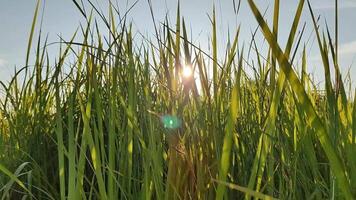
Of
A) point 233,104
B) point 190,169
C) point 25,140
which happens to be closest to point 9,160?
point 25,140

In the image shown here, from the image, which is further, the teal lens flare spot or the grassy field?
the teal lens flare spot

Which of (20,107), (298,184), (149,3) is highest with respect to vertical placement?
(149,3)

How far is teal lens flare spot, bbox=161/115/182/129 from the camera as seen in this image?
0.89 m

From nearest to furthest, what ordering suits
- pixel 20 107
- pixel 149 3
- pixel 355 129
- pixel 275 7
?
pixel 275 7 < pixel 355 129 < pixel 149 3 < pixel 20 107

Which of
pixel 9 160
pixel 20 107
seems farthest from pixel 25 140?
pixel 20 107

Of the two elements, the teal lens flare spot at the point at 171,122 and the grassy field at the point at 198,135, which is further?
the teal lens flare spot at the point at 171,122

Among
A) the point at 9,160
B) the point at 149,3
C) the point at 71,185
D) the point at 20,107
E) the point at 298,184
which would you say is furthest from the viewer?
the point at 20,107

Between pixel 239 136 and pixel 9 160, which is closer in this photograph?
pixel 239 136

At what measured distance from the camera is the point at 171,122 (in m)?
0.92

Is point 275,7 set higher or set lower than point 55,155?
higher

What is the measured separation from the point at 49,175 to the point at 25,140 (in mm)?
158

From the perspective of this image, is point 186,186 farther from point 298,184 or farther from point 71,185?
Answer: point 298,184

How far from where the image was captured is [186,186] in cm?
87

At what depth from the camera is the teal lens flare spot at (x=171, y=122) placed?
35.1 inches
